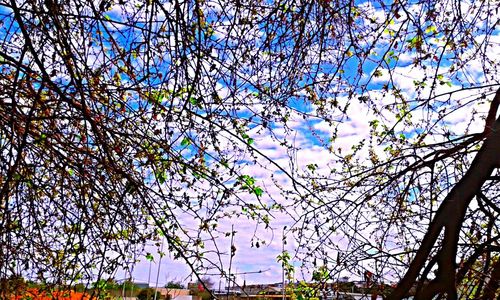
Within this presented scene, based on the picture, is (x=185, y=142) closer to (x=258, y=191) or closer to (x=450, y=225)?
(x=258, y=191)

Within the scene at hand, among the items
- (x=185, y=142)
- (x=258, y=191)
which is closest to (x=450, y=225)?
(x=258, y=191)

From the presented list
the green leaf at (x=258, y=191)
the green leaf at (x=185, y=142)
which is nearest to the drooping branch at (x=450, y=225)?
the green leaf at (x=258, y=191)

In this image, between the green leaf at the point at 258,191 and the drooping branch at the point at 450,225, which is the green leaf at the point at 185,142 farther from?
the drooping branch at the point at 450,225

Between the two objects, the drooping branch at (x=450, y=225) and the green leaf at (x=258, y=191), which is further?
the green leaf at (x=258, y=191)

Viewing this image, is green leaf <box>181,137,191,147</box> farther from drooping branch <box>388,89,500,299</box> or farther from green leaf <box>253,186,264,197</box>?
drooping branch <box>388,89,500,299</box>

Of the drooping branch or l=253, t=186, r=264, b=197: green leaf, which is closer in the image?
the drooping branch

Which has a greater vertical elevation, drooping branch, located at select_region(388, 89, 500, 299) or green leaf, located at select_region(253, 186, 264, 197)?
green leaf, located at select_region(253, 186, 264, 197)

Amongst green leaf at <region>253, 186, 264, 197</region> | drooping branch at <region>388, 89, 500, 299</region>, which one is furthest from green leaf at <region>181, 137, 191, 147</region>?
drooping branch at <region>388, 89, 500, 299</region>

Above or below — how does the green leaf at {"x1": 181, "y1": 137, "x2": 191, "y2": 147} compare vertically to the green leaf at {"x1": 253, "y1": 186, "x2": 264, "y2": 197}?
above

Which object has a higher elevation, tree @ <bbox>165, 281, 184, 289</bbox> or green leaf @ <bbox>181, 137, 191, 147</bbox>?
green leaf @ <bbox>181, 137, 191, 147</bbox>

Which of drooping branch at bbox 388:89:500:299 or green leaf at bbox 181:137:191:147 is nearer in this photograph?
drooping branch at bbox 388:89:500:299

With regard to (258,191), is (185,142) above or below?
above

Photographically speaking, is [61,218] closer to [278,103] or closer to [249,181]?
[249,181]

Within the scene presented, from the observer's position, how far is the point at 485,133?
1938 millimetres
